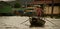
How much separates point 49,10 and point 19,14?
0.53 metres

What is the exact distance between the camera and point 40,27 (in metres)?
1.67

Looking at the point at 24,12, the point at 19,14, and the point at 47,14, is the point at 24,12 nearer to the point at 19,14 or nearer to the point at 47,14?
the point at 19,14

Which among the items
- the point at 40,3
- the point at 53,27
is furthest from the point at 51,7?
the point at 53,27

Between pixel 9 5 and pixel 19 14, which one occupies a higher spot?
pixel 9 5

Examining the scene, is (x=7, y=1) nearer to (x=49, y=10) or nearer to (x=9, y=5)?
(x=9, y=5)

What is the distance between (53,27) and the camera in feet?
5.52

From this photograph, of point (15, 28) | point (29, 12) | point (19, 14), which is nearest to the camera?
point (15, 28)

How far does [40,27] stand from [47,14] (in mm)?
949

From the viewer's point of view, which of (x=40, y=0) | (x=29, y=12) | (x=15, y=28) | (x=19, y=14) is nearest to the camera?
(x=15, y=28)

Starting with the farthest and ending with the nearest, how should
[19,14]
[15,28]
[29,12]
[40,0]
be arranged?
[40,0], [19,14], [29,12], [15,28]

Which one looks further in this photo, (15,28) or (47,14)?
(47,14)

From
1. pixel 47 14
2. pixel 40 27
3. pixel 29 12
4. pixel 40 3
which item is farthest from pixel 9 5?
pixel 40 27

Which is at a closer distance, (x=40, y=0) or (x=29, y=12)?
(x=29, y=12)

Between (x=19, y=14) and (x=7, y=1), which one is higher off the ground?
(x=7, y=1)
